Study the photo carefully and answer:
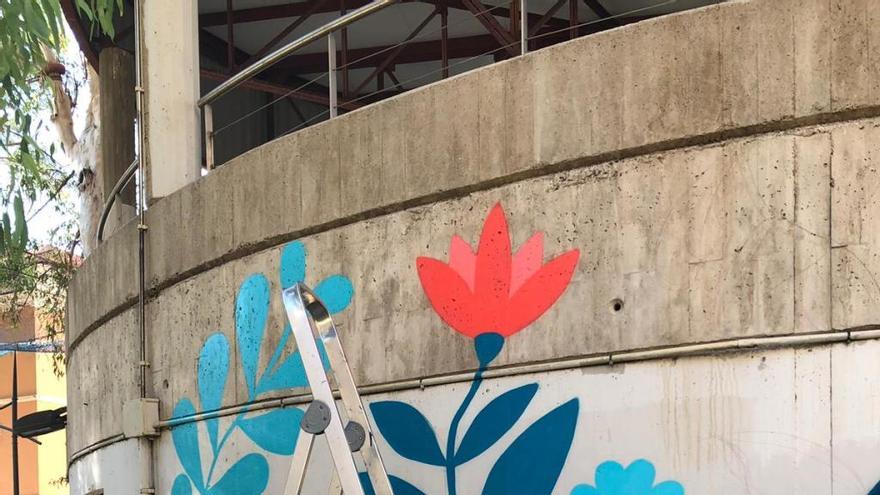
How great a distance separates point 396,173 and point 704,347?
1965 mm

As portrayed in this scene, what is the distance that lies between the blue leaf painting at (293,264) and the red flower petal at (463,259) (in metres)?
1.11

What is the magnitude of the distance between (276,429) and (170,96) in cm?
296

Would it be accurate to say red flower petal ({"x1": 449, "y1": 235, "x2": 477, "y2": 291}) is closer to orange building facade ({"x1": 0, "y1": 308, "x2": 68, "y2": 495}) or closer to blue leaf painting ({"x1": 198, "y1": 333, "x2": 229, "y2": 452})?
blue leaf painting ({"x1": 198, "y1": 333, "x2": 229, "y2": 452})

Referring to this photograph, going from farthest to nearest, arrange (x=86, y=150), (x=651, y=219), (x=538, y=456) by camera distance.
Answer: (x=86, y=150) < (x=538, y=456) < (x=651, y=219)

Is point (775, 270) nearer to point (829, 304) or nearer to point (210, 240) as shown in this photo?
point (829, 304)

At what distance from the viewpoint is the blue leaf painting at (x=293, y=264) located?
6730mm

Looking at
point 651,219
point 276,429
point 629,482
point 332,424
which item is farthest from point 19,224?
point 629,482

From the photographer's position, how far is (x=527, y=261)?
566 centimetres

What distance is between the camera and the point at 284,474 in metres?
6.65

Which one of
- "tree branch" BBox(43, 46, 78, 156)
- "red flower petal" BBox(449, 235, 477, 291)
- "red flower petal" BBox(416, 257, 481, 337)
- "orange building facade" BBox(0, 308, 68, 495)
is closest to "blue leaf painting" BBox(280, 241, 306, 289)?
"red flower petal" BBox(416, 257, 481, 337)

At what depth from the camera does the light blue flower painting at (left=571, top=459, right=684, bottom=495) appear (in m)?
5.06

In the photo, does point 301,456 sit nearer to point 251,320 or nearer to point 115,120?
point 251,320

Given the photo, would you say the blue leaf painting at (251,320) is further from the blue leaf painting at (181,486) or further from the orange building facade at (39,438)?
the orange building facade at (39,438)

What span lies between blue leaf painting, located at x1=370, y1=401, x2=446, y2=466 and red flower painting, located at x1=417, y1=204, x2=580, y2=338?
51cm
